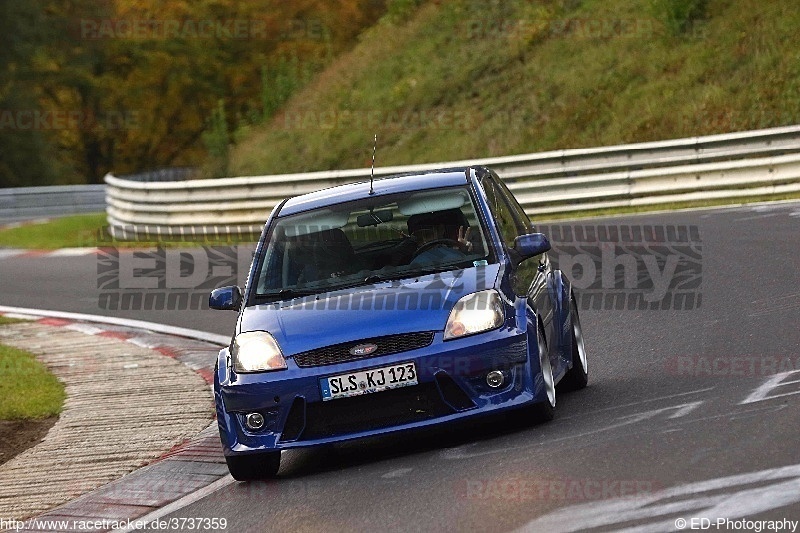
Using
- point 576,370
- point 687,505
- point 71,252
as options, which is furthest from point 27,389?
point 71,252

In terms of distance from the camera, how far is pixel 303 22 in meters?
55.6

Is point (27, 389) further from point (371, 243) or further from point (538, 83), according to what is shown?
point (538, 83)

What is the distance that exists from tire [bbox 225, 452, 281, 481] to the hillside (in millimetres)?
19900

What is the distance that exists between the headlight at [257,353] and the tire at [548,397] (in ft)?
4.45

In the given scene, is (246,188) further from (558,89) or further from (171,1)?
(171,1)

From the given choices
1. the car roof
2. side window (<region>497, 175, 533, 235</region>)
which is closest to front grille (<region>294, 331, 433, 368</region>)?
the car roof

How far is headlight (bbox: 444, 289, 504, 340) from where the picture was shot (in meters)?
8.01

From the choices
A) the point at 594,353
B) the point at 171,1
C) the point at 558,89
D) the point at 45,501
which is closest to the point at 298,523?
the point at 45,501

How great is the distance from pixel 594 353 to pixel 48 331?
706cm

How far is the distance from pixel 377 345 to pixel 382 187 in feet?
5.96

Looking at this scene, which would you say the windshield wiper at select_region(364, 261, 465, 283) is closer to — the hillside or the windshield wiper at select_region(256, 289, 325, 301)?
the windshield wiper at select_region(256, 289, 325, 301)

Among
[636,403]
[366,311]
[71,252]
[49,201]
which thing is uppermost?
[366,311]

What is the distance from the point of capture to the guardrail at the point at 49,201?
44.4 m

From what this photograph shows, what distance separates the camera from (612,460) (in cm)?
717
